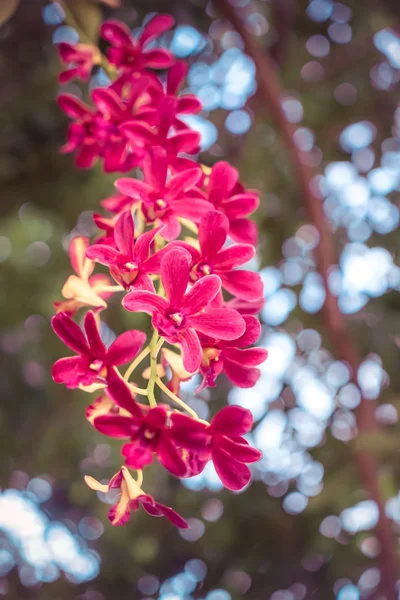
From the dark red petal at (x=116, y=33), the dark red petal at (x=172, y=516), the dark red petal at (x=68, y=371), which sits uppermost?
the dark red petal at (x=116, y=33)

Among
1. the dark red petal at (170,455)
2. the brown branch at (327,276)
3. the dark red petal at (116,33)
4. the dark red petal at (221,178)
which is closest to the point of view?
the dark red petal at (170,455)

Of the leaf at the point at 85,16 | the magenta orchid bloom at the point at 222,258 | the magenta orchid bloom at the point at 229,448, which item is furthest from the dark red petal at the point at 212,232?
the leaf at the point at 85,16

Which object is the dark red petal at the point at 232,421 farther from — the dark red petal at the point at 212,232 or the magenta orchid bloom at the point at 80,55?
the magenta orchid bloom at the point at 80,55

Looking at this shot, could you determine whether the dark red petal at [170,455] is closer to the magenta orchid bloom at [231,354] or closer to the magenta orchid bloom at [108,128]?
the magenta orchid bloom at [231,354]

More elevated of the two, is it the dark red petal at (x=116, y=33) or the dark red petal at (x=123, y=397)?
the dark red petal at (x=116, y=33)

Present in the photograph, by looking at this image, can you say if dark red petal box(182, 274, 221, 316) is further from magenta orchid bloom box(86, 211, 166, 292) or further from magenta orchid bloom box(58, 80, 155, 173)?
magenta orchid bloom box(58, 80, 155, 173)

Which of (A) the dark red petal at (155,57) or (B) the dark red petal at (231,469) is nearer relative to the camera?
(B) the dark red petal at (231,469)

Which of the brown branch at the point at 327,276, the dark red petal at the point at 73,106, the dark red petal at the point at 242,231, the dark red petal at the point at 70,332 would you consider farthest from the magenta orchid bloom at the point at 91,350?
the brown branch at the point at 327,276

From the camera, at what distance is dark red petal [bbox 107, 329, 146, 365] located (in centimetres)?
34

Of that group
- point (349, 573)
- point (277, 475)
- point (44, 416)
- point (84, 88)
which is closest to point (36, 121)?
point (84, 88)

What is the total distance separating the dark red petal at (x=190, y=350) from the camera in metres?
0.33

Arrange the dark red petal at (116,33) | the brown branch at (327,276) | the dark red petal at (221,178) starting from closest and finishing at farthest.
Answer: the dark red petal at (221,178)
the dark red petal at (116,33)
the brown branch at (327,276)

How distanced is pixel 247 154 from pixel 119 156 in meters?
0.86

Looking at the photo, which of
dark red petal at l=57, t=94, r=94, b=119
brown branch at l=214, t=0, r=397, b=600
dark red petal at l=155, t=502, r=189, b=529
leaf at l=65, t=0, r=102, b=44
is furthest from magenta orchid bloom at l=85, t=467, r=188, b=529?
brown branch at l=214, t=0, r=397, b=600
